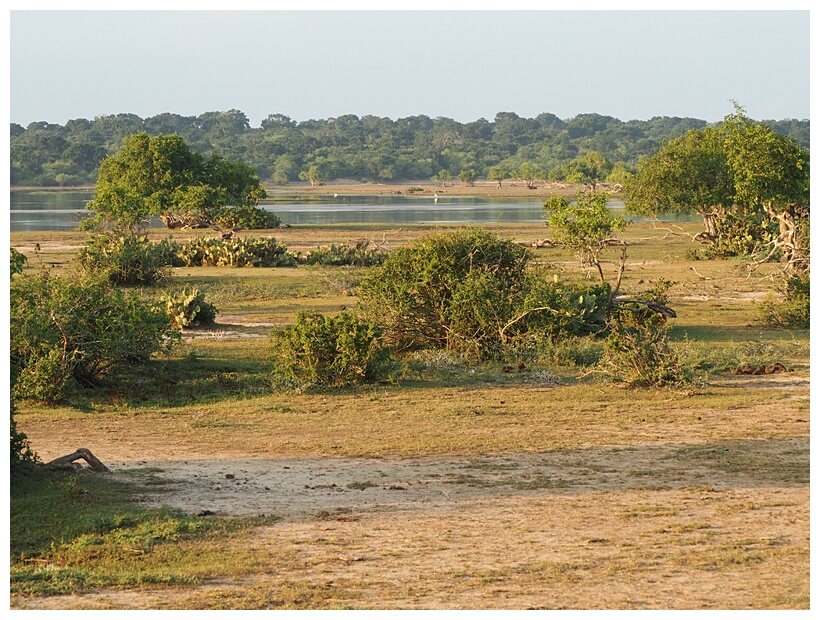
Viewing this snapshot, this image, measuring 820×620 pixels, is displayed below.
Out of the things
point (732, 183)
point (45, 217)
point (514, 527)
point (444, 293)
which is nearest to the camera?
point (514, 527)

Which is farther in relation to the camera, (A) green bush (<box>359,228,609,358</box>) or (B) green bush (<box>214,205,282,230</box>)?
(B) green bush (<box>214,205,282,230</box>)

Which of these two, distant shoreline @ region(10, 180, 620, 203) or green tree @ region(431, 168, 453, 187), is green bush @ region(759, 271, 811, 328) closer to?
distant shoreline @ region(10, 180, 620, 203)

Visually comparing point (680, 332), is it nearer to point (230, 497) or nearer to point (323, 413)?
point (323, 413)

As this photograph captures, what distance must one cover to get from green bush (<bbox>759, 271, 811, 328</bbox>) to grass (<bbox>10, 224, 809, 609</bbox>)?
389 mm

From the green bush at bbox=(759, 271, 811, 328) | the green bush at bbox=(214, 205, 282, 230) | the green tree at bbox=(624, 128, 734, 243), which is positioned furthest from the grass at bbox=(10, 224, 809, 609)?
the green bush at bbox=(214, 205, 282, 230)

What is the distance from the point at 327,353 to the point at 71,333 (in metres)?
2.96

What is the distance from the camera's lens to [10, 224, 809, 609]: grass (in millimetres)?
6852

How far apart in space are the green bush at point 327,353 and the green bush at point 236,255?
16.6 meters

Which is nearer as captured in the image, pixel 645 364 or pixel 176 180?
pixel 645 364

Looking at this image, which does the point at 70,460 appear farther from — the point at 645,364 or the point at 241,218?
the point at 241,218

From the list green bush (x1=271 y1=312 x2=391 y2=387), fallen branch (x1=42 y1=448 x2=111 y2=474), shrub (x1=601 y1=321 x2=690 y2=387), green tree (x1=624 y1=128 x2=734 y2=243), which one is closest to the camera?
fallen branch (x1=42 y1=448 x2=111 y2=474)

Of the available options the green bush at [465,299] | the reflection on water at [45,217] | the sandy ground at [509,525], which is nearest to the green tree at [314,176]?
the reflection on water at [45,217]

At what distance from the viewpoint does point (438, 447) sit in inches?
417

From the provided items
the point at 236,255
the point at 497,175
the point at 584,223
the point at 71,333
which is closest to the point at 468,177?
the point at 497,175
